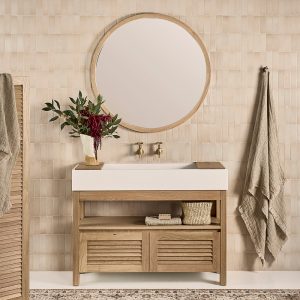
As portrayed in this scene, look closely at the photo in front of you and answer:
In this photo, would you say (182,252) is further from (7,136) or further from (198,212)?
(7,136)

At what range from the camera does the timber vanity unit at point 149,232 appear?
13.4 feet

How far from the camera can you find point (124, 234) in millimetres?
4125

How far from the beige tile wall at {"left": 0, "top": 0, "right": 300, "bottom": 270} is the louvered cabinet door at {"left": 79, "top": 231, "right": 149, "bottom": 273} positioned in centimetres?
54

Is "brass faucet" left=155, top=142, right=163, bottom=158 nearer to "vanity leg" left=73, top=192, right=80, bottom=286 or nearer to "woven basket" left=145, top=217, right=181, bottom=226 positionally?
"woven basket" left=145, top=217, right=181, bottom=226

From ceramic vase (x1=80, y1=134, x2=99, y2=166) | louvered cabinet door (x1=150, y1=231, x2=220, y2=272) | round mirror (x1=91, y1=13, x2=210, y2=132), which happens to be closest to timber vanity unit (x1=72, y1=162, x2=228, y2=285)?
louvered cabinet door (x1=150, y1=231, x2=220, y2=272)

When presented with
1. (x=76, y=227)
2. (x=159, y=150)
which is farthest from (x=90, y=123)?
(x=76, y=227)

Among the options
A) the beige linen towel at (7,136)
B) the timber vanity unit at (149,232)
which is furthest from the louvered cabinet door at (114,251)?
the beige linen towel at (7,136)

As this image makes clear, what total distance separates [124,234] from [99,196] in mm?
339

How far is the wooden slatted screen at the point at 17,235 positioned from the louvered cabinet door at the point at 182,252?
94 cm

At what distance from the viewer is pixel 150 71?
4508 mm

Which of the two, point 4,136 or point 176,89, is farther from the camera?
point 176,89

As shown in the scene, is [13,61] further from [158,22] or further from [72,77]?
[158,22]

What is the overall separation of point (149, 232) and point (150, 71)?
1300 millimetres

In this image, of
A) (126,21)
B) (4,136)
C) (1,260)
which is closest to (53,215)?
(1,260)
